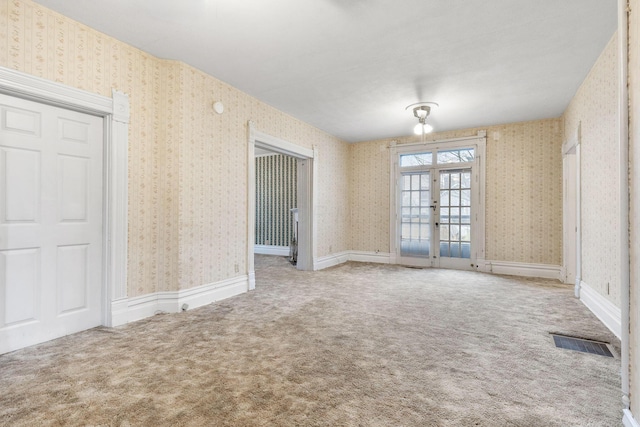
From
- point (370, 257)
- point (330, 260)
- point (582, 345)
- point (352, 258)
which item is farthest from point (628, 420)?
point (352, 258)

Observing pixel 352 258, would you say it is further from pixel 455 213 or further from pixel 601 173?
pixel 601 173

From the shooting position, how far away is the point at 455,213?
20.5ft

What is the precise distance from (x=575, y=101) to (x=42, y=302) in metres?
6.47

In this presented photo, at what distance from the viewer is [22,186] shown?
250 cm

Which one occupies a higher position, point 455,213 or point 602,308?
point 455,213

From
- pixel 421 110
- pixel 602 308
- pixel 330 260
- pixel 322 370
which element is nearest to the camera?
pixel 322 370

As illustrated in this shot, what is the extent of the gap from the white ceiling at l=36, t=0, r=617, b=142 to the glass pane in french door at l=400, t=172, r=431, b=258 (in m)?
2.16

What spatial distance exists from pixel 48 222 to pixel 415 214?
5.84m

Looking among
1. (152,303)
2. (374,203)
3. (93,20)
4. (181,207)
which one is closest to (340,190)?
(374,203)

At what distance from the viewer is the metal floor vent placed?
2.49 m

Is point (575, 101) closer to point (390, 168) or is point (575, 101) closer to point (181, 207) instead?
point (390, 168)

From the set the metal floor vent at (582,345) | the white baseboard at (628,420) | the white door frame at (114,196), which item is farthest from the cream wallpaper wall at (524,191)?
the white door frame at (114,196)

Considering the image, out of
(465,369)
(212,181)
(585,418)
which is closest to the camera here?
(585,418)

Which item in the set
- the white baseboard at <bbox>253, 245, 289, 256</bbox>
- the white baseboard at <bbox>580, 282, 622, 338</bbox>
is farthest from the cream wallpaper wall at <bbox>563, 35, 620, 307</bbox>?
the white baseboard at <bbox>253, 245, 289, 256</bbox>
